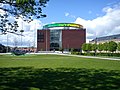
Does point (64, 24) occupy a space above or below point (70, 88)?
above

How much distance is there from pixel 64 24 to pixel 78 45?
583 inches

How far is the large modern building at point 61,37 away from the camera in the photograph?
492ft

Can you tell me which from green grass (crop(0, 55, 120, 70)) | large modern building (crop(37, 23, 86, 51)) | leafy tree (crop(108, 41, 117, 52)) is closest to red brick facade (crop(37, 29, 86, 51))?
large modern building (crop(37, 23, 86, 51))

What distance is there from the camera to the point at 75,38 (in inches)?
5925

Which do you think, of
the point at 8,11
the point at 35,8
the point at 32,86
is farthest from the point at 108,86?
the point at 8,11

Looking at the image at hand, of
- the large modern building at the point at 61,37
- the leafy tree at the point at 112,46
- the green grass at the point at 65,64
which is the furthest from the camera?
the large modern building at the point at 61,37

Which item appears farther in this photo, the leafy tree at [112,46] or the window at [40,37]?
the window at [40,37]

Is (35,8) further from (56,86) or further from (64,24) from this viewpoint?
(64,24)

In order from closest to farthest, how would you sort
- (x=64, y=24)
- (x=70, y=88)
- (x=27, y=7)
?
(x=70, y=88) → (x=27, y=7) → (x=64, y=24)

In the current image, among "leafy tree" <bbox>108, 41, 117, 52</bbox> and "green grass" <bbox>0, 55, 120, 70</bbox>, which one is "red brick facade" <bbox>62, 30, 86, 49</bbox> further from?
"green grass" <bbox>0, 55, 120, 70</bbox>

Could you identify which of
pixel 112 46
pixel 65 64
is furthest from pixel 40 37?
pixel 65 64

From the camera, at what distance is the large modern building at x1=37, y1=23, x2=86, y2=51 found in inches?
5901

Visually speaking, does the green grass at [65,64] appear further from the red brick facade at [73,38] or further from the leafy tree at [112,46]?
the red brick facade at [73,38]

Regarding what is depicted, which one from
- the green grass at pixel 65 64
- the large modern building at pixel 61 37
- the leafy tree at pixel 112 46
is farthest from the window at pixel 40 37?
the green grass at pixel 65 64
